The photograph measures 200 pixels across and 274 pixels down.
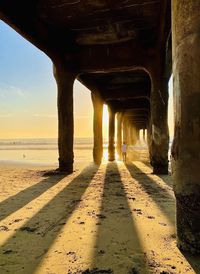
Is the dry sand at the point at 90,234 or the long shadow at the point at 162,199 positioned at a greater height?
the dry sand at the point at 90,234

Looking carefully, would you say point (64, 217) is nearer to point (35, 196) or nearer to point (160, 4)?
point (35, 196)

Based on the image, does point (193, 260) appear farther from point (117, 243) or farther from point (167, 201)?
point (167, 201)

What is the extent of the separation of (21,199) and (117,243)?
2.96m

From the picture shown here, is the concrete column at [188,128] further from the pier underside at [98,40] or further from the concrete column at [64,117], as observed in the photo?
the concrete column at [64,117]

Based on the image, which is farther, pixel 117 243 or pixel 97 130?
pixel 97 130

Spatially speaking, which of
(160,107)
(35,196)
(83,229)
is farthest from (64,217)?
(160,107)

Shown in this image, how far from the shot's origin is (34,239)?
3.30 meters

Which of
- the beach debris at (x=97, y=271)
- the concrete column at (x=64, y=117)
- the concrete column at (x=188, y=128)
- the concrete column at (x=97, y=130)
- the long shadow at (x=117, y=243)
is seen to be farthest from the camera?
the concrete column at (x=97, y=130)

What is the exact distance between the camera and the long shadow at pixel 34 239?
8.72 ft

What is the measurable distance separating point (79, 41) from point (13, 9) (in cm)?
347

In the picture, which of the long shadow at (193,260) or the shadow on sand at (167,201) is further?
the shadow on sand at (167,201)

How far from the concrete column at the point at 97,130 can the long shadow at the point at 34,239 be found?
399 inches

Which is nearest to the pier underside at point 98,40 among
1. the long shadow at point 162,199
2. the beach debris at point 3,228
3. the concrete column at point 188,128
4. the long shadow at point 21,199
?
the concrete column at point 188,128

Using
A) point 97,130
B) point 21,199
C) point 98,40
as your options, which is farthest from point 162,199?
point 97,130
